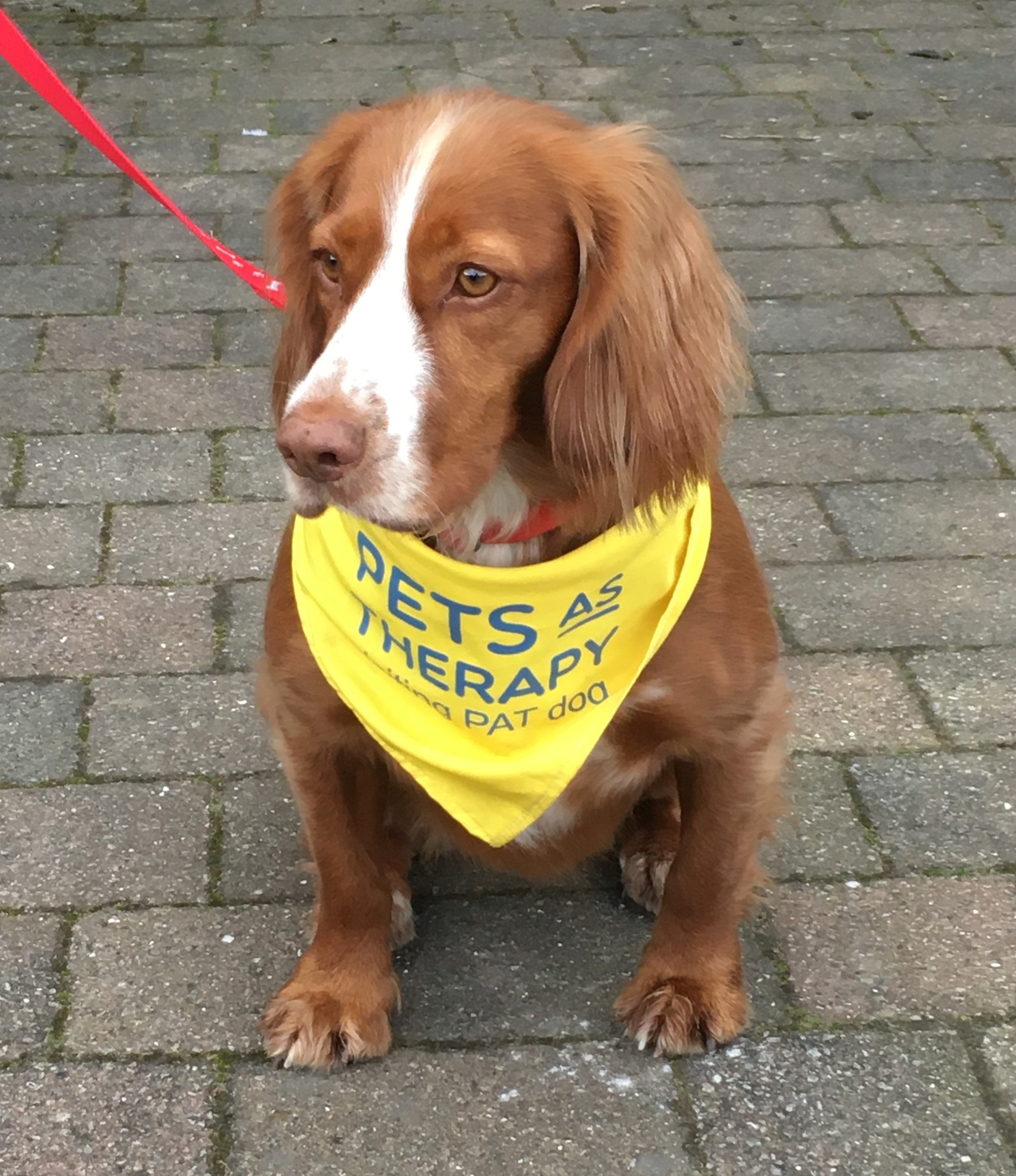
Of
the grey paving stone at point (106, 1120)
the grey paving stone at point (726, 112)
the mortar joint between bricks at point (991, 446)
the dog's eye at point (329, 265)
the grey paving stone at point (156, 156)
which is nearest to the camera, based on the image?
the dog's eye at point (329, 265)

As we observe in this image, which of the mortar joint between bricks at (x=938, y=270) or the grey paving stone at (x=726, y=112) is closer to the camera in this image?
the mortar joint between bricks at (x=938, y=270)

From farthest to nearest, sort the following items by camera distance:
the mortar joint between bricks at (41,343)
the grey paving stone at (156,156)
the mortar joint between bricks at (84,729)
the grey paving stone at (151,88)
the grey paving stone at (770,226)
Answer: the grey paving stone at (151,88) < the grey paving stone at (156,156) < the grey paving stone at (770,226) < the mortar joint between bricks at (41,343) < the mortar joint between bricks at (84,729)

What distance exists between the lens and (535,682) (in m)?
2.52

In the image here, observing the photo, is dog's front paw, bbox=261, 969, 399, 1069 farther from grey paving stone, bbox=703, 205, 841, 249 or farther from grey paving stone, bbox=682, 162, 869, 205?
grey paving stone, bbox=682, 162, 869, 205

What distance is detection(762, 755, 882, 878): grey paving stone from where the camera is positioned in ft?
9.62

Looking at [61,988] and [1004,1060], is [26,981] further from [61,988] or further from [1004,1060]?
[1004,1060]

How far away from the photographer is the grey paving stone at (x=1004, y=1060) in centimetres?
245

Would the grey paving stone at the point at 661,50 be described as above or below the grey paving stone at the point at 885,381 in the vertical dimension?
below

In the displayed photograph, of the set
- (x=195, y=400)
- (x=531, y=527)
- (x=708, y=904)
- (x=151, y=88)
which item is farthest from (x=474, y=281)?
(x=151, y=88)

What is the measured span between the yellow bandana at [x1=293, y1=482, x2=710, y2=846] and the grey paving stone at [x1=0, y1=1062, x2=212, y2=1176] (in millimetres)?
655

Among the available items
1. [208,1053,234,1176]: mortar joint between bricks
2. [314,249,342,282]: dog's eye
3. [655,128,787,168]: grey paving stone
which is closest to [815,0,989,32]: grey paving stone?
[655,128,787,168]: grey paving stone

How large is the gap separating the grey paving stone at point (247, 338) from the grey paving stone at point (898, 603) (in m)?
1.87

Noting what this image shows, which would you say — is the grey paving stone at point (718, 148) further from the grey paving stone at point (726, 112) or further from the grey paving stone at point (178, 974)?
the grey paving stone at point (178, 974)

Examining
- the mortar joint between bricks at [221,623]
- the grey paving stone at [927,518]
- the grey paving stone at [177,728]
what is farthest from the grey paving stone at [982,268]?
the grey paving stone at [177,728]
